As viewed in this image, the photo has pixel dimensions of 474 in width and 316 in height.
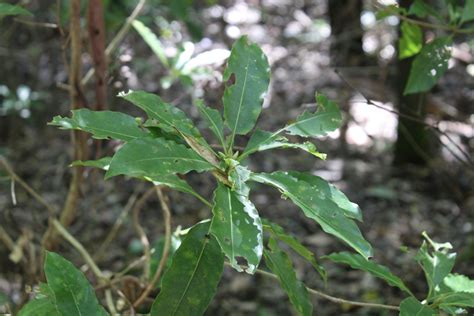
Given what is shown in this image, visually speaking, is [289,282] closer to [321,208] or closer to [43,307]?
[321,208]

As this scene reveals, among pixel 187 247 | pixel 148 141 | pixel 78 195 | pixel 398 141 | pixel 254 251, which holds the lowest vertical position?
pixel 398 141

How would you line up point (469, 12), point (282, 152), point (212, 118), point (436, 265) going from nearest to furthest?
point (212, 118) < point (436, 265) < point (469, 12) < point (282, 152)

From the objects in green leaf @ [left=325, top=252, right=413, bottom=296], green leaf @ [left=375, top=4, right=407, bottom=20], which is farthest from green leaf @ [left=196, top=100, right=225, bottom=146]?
green leaf @ [left=375, top=4, right=407, bottom=20]

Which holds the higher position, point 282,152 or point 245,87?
point 245,87

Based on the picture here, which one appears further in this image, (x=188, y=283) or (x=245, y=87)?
(x=245, y=87)

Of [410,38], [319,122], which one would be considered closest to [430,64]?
[410,38]

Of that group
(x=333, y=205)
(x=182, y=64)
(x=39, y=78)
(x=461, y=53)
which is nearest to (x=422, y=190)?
(x=461, y=53)

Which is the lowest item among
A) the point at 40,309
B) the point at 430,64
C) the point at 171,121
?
the point at 40,309

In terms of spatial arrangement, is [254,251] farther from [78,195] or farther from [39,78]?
[39,78]
